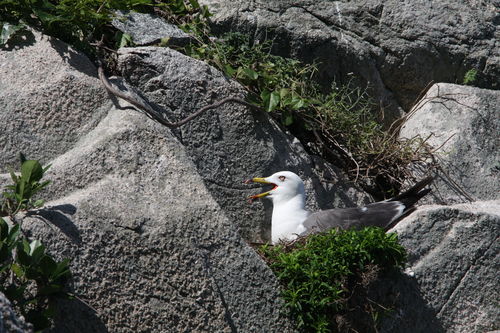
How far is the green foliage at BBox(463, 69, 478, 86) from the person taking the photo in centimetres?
679

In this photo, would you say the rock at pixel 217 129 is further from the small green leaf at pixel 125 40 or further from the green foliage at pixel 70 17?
the green foliage at pixel 70 17

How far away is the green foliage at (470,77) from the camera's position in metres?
6.79

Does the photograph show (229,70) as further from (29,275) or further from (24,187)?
(29,275)

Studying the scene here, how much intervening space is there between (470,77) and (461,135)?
34.6 inches

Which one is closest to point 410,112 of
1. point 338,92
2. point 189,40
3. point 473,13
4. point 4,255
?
point 338,92

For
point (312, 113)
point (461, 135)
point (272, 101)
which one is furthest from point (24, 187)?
point (461, 135)

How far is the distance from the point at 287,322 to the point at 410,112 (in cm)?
309

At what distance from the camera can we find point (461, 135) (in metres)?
6.16

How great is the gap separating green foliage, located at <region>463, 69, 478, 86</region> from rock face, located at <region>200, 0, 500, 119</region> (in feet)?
0.19

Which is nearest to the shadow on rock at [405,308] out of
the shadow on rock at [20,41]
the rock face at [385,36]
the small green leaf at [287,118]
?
the small green leaf at [287,118]

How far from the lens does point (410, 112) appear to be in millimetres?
6609

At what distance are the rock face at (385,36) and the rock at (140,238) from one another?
2219 mm

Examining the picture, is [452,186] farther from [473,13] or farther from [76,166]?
[76,166]

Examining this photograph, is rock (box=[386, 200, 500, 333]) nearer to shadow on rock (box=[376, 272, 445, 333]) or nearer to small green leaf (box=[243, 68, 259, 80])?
shadow on rock (box=[376, 272, 445, 333])
